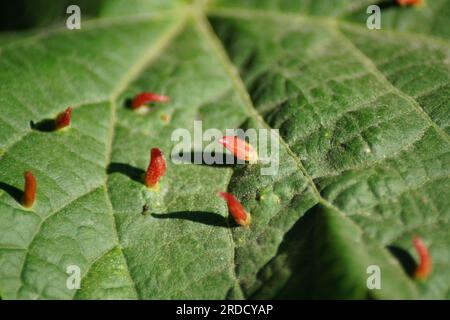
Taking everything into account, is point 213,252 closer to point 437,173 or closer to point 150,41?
point 437,173

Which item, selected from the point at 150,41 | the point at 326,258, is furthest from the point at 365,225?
the point at 150,41

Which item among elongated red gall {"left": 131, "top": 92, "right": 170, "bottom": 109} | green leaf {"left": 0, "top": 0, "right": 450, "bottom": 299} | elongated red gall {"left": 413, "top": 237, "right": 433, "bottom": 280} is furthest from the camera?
elongated red gall {"left": 131, "top": 92, "right": 170, "bottom": 109}

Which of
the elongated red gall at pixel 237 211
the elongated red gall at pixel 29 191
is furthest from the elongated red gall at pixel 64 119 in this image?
the elongated red gall at pixel 237 211

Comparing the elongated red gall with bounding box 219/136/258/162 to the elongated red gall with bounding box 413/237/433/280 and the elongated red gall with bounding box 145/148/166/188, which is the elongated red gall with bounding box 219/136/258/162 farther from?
the elongated red gall with bounding box 413/237/433/280

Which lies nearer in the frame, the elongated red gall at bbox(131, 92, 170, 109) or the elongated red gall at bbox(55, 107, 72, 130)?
the elongated red gall at bbox(55, 107, 72, 130)

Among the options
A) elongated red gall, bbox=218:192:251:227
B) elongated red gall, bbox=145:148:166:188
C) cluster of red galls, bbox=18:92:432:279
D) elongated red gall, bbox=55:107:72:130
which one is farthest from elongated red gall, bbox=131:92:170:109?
elongated red gall, bbox=218:192:251:227

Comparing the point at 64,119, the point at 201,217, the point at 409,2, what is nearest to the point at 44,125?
the point at 64,119

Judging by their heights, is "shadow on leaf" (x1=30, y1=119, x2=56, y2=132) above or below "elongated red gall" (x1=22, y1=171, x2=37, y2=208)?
above
